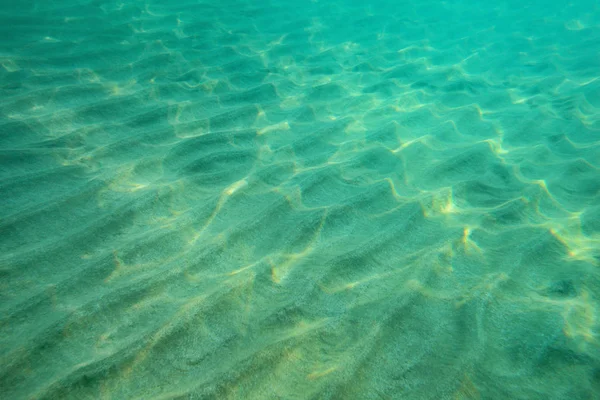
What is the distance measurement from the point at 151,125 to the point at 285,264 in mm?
2687

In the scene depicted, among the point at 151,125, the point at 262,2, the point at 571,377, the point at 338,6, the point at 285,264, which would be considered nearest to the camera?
the point at 571,377

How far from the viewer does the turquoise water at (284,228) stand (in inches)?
71.5

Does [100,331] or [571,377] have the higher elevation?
[100,331]

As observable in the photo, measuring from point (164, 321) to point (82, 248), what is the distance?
97 cm

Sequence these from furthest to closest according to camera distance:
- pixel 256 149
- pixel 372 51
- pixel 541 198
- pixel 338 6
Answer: pixel 338 6
pixel 372 51
pixel 256 149
pixel 541 198

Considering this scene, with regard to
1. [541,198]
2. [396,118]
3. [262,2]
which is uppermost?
[262,2]

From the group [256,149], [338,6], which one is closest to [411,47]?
[338,6]

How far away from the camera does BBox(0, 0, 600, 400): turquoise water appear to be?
71.5 inches

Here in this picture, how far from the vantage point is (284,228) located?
2.83 m

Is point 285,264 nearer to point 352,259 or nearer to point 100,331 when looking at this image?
point 352,259

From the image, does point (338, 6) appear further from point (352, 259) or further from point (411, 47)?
point (352, 259)

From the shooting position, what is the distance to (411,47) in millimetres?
7848

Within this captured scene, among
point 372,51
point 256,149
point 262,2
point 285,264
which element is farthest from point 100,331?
point 262,2

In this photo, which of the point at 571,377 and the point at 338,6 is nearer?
the point at 571,377
